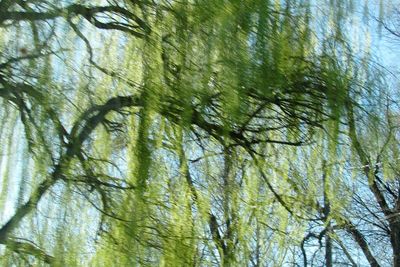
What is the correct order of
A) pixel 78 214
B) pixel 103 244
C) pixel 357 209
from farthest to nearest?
pixel 357 209 < pixel 103 244 < pixel 78 214


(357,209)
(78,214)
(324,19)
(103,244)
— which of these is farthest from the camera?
(357,209)

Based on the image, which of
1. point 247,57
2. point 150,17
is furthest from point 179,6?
point 247,57

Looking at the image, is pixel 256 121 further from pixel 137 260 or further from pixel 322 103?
pixel 137 260

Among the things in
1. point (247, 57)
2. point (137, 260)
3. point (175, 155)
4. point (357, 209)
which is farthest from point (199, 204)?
point (357, 209)

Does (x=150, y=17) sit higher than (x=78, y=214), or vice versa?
(x=150, y=17)

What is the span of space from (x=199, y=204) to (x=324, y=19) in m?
0.70

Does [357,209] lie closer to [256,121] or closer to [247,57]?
[256,121]

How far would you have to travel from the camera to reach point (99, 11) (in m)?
2.27

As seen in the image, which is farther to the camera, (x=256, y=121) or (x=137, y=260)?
(x=256, y=121)

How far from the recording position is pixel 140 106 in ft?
7.03

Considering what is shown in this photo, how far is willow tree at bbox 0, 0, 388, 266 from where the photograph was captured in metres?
1.99

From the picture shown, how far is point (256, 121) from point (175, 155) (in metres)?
0.39

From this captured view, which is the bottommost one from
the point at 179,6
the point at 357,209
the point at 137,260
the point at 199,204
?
the point at 137,260

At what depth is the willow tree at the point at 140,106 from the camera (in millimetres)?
1990
